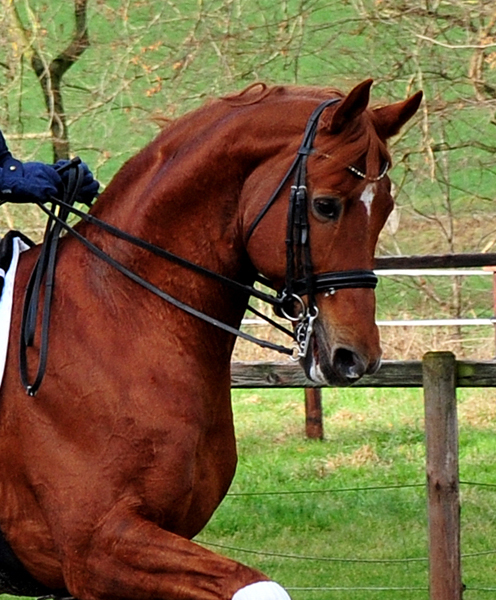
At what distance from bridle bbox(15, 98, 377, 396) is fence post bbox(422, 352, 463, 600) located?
6.40ft

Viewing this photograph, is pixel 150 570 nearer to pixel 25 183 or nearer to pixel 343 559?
pixel 25 183

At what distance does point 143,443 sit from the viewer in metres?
3.38

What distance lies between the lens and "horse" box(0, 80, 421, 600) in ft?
10.7

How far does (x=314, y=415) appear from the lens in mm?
9148

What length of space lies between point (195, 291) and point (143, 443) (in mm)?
505

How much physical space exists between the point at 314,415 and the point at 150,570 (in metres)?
5.95

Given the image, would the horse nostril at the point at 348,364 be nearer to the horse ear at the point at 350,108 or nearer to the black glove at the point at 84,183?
the horse ear at the point at 350,108

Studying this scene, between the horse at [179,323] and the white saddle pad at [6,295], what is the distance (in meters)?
0.03

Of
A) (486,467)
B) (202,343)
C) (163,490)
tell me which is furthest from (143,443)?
(486,467)

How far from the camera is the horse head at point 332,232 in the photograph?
3.22 metres

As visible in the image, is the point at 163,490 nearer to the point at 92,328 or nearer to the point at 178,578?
the point at 178,578

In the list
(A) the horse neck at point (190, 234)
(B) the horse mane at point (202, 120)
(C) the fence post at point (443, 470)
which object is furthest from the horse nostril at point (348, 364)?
(C) the fence post at point (443, 470)

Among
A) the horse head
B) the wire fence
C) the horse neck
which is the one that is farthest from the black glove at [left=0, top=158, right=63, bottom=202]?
the wire fence

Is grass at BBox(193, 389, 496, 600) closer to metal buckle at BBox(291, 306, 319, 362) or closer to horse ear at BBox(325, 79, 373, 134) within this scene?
metal buckle at BBox(291, 306, 319, 362)
